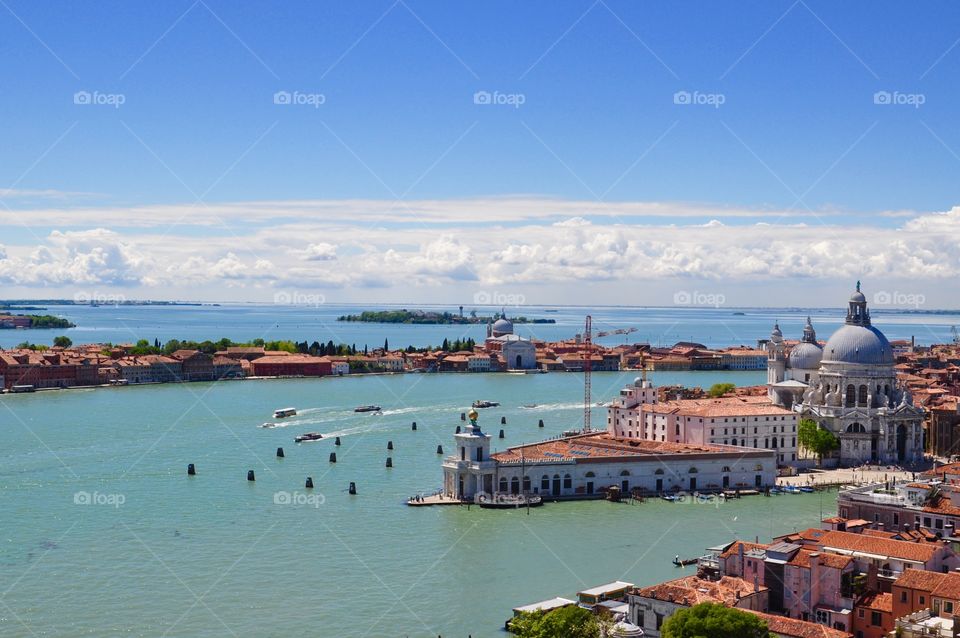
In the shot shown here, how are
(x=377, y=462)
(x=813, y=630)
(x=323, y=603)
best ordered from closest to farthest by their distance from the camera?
1. (x=813, y=630)
2. (x=323, y=603)
3. (x=377, y=462)

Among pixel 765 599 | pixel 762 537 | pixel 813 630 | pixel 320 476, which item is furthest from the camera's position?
pixel 320 476

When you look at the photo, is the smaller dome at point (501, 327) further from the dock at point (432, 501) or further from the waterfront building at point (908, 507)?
the waterfront building at point (908, 507)

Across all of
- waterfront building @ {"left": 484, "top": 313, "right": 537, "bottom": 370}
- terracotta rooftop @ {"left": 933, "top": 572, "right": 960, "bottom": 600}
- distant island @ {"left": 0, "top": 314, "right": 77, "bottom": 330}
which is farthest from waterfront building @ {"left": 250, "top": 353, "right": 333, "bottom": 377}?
distant island @ {"left": 0, "top": 314, "right": 77, "bottom": 330}

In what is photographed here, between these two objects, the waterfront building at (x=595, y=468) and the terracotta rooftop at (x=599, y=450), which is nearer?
the waterfront building at (x=595, y=468)

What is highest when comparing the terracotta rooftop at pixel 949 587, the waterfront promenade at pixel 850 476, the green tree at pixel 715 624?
the terracotta rooftop at pixel 949 587

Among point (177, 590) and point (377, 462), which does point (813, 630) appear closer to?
point (177, 590)

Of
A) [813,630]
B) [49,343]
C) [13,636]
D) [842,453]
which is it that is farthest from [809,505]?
[49,343]

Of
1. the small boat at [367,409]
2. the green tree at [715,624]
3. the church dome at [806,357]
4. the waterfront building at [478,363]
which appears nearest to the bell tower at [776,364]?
the church dome at [806,357]
